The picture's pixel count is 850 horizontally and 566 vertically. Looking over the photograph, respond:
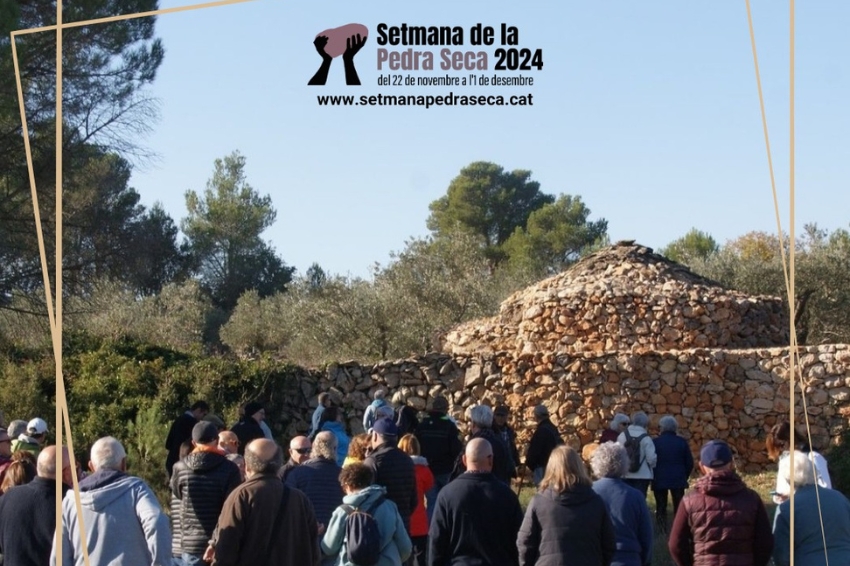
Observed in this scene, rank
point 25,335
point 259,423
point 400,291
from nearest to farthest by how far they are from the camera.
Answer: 1. point 259,423
2. point 25,335
3. point 400,291

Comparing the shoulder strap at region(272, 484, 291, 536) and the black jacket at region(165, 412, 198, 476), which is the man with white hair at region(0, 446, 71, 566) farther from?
the black jacket at region(165, 412, 198, 476)

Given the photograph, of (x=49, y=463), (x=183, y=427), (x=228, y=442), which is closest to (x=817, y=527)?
(x=49, y=463)

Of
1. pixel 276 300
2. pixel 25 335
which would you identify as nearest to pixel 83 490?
pixel 25 335

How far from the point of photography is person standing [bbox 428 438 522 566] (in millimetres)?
6117

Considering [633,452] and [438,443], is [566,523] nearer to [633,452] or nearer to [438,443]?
[438,443]

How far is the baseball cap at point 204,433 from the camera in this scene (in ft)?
21.5

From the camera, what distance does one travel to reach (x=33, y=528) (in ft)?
19.6

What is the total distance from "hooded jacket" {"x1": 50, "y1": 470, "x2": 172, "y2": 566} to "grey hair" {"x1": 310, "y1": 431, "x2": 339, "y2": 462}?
5.25 ft

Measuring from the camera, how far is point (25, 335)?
61.9 ft

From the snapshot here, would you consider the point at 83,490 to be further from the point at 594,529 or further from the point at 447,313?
the point at 447,313

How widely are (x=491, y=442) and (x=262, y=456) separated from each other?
377 centimetres

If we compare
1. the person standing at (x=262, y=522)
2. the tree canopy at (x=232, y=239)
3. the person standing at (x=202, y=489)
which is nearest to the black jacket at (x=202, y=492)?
the person standing at (x=202, y=489)

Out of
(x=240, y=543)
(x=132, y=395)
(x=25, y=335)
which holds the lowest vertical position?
(x=240, y=543)

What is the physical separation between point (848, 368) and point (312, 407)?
28.3 feet
